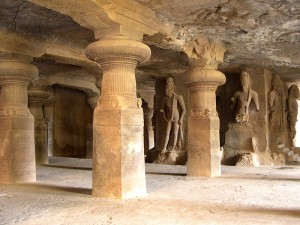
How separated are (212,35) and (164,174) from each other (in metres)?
3.11

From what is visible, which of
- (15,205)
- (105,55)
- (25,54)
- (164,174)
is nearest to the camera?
(15,205)

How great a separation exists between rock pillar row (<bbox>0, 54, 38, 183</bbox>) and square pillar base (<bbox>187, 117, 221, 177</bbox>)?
321 cm

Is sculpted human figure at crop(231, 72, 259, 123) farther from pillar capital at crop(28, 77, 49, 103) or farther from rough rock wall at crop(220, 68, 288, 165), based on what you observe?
pillar capital at crop(28, 77, 49, 103)

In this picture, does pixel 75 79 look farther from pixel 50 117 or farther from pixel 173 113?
pixel 173 113

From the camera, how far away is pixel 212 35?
22.0 feet

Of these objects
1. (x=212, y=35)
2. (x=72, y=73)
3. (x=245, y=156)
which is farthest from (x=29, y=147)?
(x=245, y=156)

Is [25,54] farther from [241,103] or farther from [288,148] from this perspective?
[288,148]

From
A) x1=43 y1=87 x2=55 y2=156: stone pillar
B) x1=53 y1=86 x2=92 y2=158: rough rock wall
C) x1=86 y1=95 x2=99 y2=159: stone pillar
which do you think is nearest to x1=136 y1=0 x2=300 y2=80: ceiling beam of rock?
x1=86 y1=95 x2=99 y2=159: stone pillar

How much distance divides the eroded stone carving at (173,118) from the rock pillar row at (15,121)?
457 centimetres

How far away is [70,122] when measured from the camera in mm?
15789

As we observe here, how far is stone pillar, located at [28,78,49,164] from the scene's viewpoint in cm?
1054

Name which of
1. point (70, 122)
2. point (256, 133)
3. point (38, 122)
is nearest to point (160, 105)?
point (256, 133)

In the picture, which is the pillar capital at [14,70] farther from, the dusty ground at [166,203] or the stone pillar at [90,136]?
the stone pillar at [90,136]

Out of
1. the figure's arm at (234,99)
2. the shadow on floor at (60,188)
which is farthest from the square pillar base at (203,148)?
the figure's arm at (234,99)
